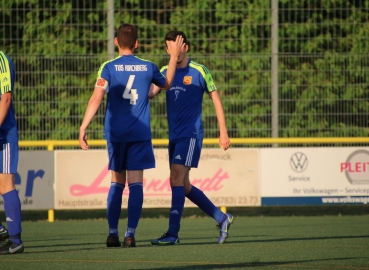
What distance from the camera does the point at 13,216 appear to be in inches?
271

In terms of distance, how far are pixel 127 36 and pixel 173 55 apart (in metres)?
0.48

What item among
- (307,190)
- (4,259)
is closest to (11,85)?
(4,259)

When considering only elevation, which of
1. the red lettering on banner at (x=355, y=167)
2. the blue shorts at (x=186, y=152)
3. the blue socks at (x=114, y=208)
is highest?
the blue shorts at (x=186, y=152)

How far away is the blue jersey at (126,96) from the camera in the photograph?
7.37 m

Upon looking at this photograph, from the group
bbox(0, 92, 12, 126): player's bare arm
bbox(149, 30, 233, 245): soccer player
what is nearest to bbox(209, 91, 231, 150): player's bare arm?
bbox(149, 30, 233, 245): soccer player

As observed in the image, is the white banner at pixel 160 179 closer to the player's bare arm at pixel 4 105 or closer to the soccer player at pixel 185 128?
the soccer player at pixel 185 128

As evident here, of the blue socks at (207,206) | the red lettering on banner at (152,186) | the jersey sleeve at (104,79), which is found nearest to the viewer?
the jersey sleeve at (104,79)

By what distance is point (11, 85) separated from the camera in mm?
6855

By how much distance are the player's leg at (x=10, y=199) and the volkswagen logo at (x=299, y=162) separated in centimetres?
644

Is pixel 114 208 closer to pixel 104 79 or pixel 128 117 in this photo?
pixel 128 117

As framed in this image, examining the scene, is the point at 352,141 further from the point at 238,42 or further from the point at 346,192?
the point at 238,42

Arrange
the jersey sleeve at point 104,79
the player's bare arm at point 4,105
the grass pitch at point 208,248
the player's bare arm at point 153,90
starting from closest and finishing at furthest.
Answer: the grass pitch at point 208,248
the player's bare arm at point 4,105
the jersey sleeve at point 104,79
the player's bare arm at point 153,90

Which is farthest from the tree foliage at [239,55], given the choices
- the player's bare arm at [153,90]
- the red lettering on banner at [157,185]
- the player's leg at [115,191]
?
the player's leg at [115,191]

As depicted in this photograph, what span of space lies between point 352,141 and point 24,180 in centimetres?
494
